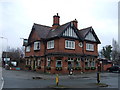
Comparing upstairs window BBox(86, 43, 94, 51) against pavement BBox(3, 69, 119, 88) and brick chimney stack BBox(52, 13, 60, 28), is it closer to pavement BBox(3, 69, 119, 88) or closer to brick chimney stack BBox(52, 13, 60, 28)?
brick chimney stack BBox(52, 13, 60, 28)

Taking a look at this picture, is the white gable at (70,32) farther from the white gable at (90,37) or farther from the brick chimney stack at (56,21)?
the brick chimney stack at (56,21)

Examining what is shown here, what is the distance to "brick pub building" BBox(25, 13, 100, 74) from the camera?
30.7 meters

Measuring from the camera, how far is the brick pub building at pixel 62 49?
30.7 m

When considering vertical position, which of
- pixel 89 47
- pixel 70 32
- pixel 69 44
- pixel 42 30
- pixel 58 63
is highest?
pixel 42 30

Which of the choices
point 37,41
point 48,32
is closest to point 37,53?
point 37,41

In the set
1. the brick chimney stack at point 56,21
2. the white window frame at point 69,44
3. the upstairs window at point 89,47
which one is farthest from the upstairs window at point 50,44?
the upstairs window at point 89,47

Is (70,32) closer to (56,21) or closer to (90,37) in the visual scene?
(56,21)

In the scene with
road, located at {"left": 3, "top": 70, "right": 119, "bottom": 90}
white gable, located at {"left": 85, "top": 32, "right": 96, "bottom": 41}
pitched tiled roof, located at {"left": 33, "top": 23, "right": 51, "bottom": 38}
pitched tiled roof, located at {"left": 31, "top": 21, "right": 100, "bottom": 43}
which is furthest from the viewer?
white gable, located at {"left": 85, "top": 32, "right": 96, "bottom": 41}

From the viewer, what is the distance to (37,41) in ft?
117

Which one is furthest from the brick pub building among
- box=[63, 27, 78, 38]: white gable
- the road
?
the road

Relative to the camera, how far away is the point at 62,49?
3086 cm

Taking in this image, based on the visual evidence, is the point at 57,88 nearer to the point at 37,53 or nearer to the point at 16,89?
the point at 16,89

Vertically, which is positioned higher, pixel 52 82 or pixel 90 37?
pixel 90 37

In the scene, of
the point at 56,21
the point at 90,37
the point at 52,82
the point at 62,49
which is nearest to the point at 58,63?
the point at 62,49
